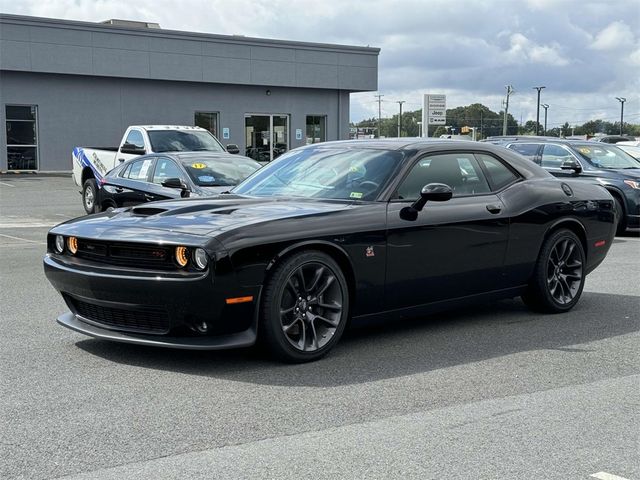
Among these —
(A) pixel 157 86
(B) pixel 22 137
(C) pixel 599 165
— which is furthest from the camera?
(A) pixel 157 86

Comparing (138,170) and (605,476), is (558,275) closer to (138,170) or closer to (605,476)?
(605,476)

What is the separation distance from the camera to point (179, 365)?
541 cm

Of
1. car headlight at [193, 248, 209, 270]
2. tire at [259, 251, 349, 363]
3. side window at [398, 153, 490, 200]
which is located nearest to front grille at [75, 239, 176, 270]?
car headlight at [193, 248, 209, 270]

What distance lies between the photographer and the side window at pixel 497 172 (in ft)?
22.9

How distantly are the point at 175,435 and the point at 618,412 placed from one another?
2417mm

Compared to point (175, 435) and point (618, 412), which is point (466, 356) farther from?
point (175, 435)

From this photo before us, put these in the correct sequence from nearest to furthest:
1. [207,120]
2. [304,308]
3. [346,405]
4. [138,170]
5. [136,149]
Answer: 1. [346,405]
2. [304,308]
3. [138,170]
4. [136,149]
5. [207,120]

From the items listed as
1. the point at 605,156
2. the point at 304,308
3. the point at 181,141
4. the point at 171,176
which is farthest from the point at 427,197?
the point at 181,141

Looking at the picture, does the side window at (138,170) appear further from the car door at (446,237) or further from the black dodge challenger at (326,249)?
the car door at (446,237)

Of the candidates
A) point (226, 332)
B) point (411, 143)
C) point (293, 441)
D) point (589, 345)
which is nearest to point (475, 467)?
point (293, 441)

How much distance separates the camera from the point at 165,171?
12539 millimetres

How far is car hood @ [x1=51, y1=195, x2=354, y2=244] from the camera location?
5.25 m

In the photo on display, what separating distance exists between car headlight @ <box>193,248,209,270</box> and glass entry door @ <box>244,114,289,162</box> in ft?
103

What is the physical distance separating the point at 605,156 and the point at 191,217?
1161cm
